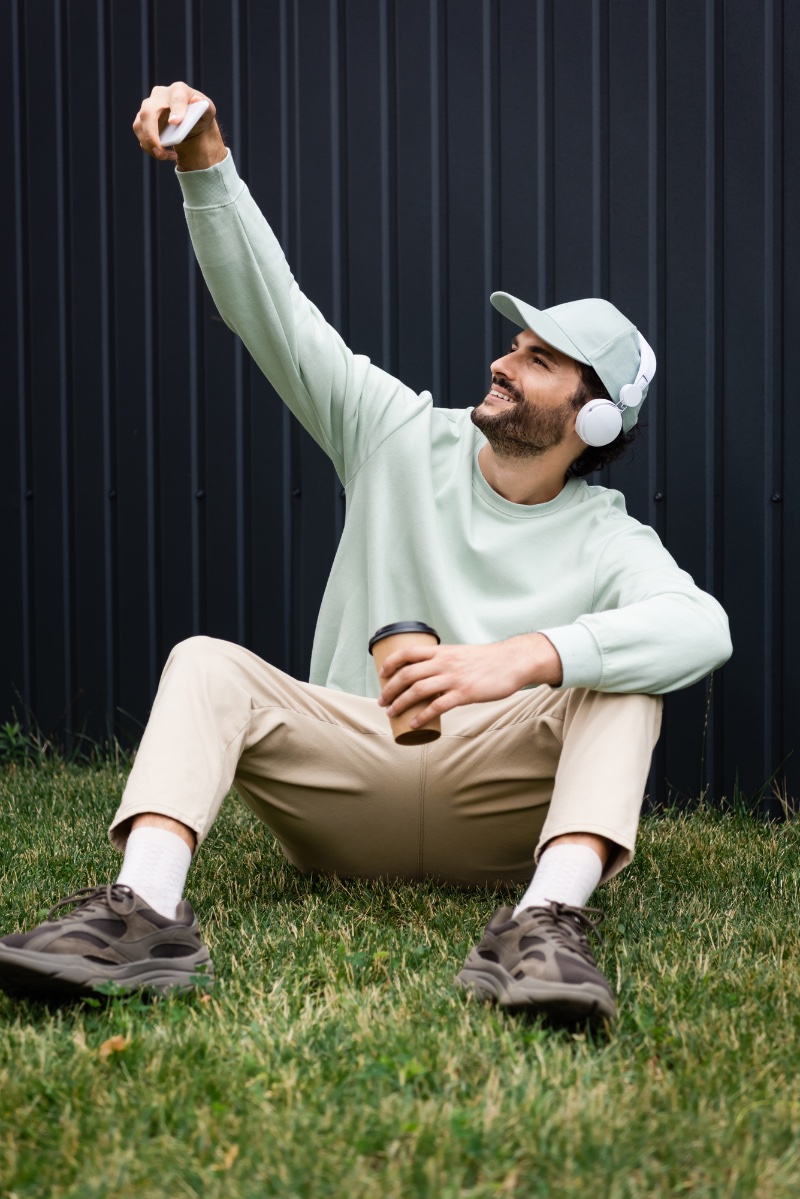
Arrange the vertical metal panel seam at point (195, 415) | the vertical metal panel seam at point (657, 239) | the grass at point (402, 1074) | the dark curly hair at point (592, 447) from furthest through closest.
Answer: the vertical metal panel seam at point (195, 415) < the vertical metal panel seam at point (657, 239) < the dark curly hair at point (592, 447) < the grass at point (402, 1074)


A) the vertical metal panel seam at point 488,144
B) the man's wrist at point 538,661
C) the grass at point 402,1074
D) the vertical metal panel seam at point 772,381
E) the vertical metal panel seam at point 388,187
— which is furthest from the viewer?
the vertical metal panel seam at point 388,187

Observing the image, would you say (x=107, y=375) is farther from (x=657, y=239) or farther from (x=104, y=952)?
(x=104, y=952)

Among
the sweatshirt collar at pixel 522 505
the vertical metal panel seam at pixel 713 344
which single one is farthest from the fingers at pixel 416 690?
the vertical metal panel seam at pixel 713 344

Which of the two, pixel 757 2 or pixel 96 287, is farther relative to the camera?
pixel 96 287

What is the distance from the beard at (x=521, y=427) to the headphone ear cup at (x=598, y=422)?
62mm

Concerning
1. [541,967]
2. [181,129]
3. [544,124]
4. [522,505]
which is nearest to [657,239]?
[544,124]

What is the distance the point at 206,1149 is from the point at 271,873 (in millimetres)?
1393

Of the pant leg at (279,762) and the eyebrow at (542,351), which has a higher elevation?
the eyebrow at (542,351)

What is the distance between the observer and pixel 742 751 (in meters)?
3.86

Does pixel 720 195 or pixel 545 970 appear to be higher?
pixel 720 195

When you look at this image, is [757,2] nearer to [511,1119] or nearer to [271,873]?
[271,873]

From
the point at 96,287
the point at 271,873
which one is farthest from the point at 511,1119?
the point at 96,287

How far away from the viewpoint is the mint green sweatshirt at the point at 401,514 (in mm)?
2451

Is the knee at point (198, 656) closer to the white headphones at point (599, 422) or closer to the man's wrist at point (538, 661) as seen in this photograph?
the man's wrist at point (538, 661)
